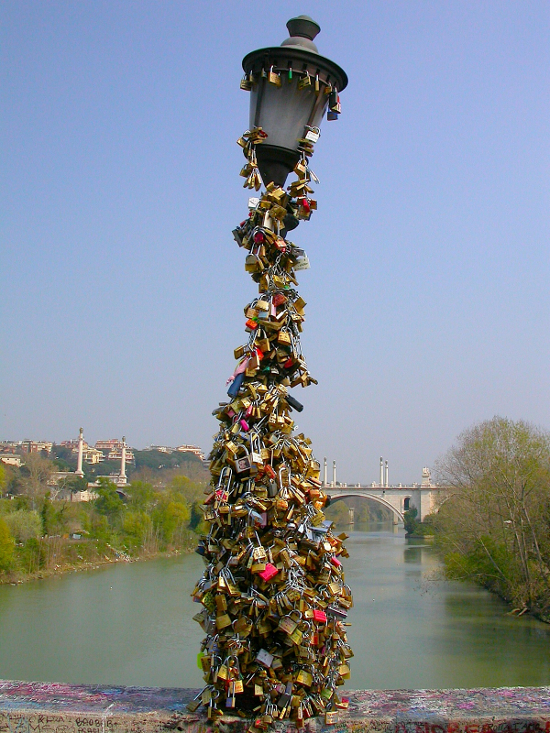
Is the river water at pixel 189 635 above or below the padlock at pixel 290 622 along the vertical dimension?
below

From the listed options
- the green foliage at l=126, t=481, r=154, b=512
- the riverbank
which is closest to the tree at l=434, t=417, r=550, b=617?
the riverbank

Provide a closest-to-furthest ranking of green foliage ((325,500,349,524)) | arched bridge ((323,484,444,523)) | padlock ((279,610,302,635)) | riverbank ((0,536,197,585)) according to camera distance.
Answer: padlock ((279,610,302,635))
riverbank ((0,536,197,585))
arched bridge ((323,484,444,523))
green foliage ((325,500,349,524))

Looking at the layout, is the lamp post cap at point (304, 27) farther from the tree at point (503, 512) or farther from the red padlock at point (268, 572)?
the tree at point (503, 512)

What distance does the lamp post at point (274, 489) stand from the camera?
217cm

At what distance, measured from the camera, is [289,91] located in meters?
2.56

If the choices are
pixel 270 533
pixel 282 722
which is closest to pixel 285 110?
pixel 270 533

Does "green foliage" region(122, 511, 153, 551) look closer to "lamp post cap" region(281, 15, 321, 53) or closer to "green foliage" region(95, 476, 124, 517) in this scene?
"green foliage" region(95, 476, 124, 517)

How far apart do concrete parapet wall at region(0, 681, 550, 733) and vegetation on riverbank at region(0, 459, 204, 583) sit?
801 inches

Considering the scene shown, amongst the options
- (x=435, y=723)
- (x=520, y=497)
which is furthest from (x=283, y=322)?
(x=520, y=497)

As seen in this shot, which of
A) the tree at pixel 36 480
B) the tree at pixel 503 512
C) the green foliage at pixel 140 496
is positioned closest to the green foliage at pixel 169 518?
the green foliage at pixel 140 496

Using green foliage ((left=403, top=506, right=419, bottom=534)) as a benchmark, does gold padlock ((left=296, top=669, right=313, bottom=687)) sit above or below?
above

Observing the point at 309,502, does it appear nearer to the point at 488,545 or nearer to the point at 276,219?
the point at 276,219

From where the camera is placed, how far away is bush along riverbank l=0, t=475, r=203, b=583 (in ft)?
79.3

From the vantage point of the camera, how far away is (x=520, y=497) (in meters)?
17.5
